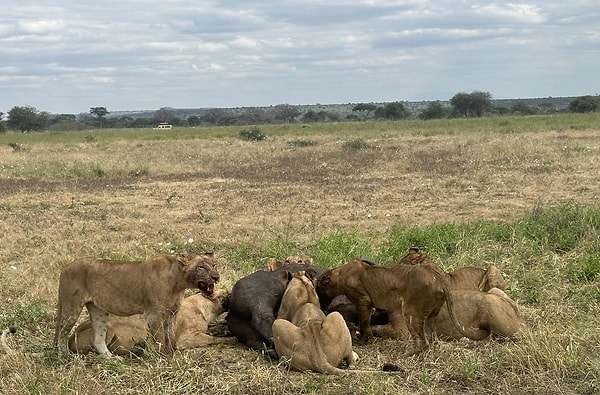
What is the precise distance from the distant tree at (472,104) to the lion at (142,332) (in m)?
84.3

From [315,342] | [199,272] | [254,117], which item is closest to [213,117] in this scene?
[254,117]

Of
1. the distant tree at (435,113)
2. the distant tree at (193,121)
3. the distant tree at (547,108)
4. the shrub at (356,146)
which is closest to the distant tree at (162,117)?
the distant tree at (193,121)

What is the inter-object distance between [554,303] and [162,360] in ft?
12.8

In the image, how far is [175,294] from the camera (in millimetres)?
5434

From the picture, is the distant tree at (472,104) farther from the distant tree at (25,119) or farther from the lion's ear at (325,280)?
the lion's ear at (325,280)

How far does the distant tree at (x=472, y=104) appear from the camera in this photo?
8688 centimetres

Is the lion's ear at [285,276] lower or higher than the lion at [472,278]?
higher

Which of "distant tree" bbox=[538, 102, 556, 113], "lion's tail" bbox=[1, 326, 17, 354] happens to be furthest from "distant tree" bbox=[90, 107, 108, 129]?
"lion's tail" bbox=[1, 326, 17, 354]

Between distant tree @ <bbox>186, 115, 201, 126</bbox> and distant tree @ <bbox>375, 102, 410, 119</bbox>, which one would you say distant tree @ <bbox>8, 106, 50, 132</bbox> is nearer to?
distant tree @ <bbox>186, 115, 201, 126</bbox>

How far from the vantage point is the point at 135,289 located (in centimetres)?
544

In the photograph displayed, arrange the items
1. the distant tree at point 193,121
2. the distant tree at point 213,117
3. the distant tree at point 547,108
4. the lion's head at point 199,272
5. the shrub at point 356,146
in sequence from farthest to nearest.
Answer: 1. the distant tree at point 213,117
2. the distant tree at point 193,121
3. the distant tree at point 547,108
4. the shrub at point 356,146
5. the lion's head at point 199,272

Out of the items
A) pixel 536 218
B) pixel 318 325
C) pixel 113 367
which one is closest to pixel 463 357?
pixel 318 325

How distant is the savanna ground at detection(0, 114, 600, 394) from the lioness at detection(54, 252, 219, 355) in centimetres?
28

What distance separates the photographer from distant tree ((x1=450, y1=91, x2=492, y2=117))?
86875 millimetres
